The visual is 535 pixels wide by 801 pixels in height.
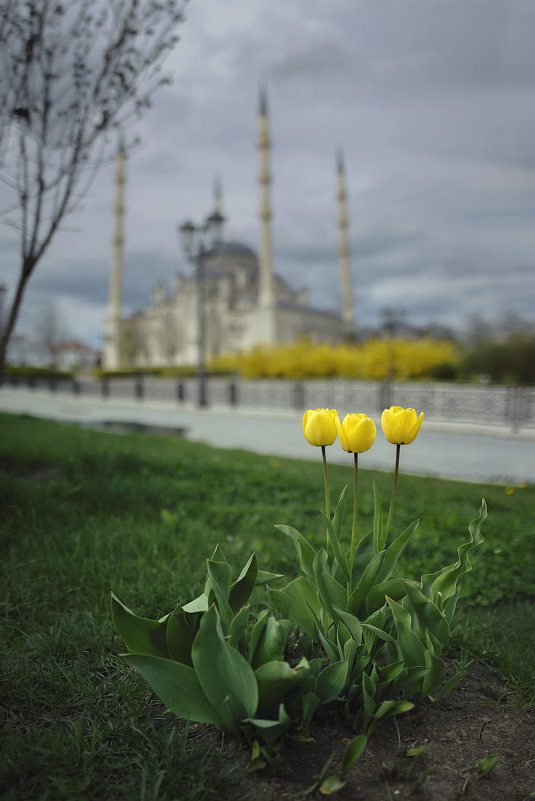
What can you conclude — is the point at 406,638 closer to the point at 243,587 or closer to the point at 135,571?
the point at 243,587

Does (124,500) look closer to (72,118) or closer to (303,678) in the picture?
(303,678)

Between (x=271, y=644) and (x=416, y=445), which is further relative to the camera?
(x=416, y=445)

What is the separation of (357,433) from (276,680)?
0.68 meters

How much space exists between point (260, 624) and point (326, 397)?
53.7 ft

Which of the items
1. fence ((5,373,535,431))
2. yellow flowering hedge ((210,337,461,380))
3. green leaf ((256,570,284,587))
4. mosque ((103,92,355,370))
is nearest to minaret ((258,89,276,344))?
mosque ((103,92,355,370))

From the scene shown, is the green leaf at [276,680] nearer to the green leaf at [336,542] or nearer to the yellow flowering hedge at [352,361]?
the green leaf at [336,542]

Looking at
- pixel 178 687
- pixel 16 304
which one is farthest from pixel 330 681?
pixel 16 304

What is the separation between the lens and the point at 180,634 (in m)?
1.59

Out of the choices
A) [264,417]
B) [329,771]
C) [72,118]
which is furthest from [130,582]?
[264,417]

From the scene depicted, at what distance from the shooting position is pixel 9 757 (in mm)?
1438

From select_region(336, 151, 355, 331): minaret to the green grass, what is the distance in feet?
199

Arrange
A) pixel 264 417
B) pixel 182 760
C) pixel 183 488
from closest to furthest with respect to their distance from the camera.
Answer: pixel 182 760, pixel 183 488, pixel 264 417

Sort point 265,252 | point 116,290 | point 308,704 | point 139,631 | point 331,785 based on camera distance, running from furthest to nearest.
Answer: point 116,290, point 265,252, point 139,631, point 308,704, point 331,785

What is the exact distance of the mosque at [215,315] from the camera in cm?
6028
